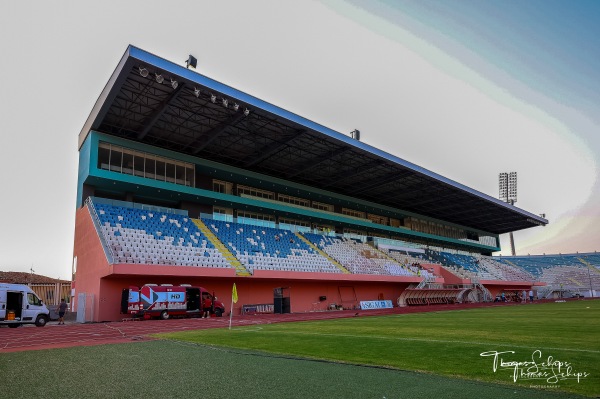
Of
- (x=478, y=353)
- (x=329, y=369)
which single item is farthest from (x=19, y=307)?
(x=478, y=353)

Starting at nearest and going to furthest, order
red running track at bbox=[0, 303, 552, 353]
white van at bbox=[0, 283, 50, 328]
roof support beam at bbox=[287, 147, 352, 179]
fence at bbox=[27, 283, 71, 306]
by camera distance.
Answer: red running track at bbox=[0, 303, 552, 353]
white van at bbox=[0, 283, 50, 328]
fence at bbox=[27, 283, 71, 306]
roof support beam at bbox=[287, 147, 352, 179]

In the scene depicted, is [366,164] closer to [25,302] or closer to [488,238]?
[25,302]

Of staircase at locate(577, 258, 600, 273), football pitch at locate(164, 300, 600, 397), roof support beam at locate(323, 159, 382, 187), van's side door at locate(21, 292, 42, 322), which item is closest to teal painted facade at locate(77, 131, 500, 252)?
roof support beam at locate(323, 159, 382, 187)

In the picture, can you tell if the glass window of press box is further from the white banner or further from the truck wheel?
the white banner

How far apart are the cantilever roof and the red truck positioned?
492 inches

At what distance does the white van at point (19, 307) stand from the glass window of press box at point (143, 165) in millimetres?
11491

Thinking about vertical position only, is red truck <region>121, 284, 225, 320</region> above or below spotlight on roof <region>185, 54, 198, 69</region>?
below

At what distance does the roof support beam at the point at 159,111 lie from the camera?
29.0 meters

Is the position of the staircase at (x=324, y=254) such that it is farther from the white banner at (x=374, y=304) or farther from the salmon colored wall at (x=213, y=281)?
the white banner at (x=374, y=304)

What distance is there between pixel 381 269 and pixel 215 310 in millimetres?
21318

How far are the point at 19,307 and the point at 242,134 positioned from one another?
2003cm

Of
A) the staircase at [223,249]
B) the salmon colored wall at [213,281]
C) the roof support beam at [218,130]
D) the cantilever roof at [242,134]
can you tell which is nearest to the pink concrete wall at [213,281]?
the salmon colored wall at [213,281]

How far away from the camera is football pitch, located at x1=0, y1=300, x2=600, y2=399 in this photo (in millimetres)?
6449

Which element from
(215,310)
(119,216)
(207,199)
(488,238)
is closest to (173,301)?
(215,310)
